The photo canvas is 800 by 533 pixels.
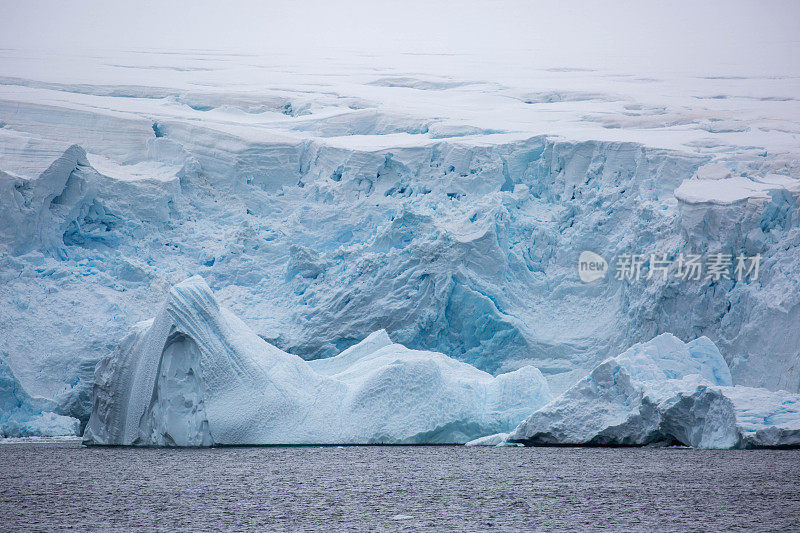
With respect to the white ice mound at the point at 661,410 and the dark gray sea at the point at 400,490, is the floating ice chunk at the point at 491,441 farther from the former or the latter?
the dark gray sea at the point at 400,490

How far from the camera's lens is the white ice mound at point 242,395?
7.54m

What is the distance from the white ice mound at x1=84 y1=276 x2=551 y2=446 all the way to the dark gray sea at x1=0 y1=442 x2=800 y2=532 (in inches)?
11.3

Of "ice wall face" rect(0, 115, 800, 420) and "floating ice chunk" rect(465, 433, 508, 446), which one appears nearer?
"floating ice chunk" rect(465, 433, 508, 446)

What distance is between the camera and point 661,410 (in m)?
7.38

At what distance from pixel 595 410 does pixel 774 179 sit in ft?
11.9

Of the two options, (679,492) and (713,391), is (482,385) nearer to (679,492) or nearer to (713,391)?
(713,391)

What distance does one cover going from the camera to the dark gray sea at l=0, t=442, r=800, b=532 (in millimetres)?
4227

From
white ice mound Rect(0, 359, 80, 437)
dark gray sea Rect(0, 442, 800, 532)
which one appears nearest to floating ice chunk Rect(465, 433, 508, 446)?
dark gray sea Rect(0, 442, 800, 532)

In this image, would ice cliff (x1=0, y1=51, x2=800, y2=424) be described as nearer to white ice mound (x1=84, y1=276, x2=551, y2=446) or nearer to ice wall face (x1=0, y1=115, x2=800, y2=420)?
ice wall face (x1=0, y1=115, x2=800, y2=420)

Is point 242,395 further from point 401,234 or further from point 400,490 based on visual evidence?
point 401,234

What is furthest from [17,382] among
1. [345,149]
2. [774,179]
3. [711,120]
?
[711,120]

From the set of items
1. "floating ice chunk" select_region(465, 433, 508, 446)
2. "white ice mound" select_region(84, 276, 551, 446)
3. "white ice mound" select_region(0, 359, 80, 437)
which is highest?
"white ice mound" select_region(84, 276, 551, 446)

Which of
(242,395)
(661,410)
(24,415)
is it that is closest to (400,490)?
(242,395)

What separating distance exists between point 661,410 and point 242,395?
3.10 meters
